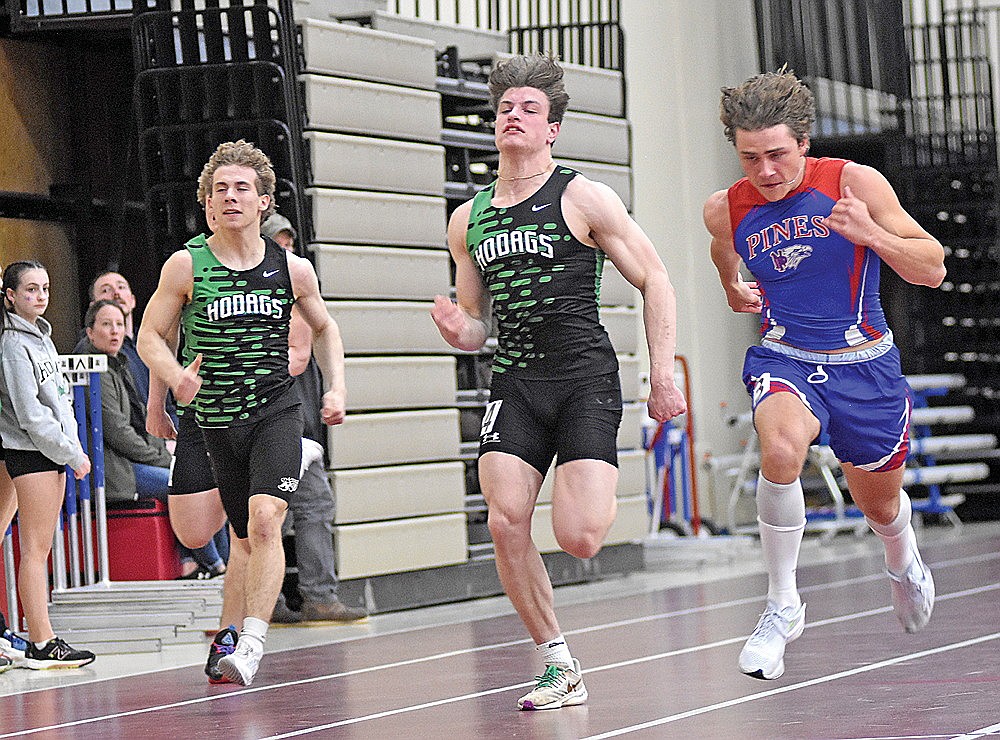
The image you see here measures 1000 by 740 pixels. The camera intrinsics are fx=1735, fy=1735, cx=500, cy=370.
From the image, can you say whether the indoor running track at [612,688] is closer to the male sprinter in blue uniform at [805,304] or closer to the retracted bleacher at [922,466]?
the male sprinter in blue uniform at [805,304]

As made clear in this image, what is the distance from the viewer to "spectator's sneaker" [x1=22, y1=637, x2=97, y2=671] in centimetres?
707

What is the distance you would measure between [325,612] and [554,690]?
3469mm

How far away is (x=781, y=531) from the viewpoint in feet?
16.6

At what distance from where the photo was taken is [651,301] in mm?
5195

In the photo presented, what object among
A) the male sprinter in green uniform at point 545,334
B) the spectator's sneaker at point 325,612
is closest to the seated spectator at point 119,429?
the spectator's sneaker at point 325,612

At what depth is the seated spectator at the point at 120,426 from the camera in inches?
331

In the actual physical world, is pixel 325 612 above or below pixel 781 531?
below

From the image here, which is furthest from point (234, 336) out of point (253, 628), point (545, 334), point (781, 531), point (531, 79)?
point (781, 531)

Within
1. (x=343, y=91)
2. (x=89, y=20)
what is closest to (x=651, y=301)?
(x=343, y=91)

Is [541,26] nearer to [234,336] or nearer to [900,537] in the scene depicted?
[234,336]

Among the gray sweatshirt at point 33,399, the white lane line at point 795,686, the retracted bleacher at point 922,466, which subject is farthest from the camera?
the retracted bleacher at point 922,466

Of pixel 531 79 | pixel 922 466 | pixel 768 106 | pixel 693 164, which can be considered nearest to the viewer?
pixel 768 106

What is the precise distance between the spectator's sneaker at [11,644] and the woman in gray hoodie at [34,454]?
0.23 feet

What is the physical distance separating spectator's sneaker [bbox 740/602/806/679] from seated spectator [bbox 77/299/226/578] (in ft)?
14.0
